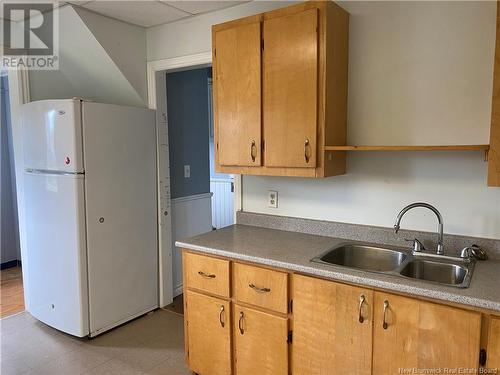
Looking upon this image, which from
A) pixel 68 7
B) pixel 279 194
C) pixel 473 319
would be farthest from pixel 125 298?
pixel 473 319

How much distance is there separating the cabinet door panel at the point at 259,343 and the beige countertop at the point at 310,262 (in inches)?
11.4

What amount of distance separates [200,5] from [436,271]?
2.13 metres

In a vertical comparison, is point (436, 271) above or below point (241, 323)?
above

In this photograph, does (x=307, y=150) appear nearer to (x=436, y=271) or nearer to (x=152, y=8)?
(x=436, y=271)

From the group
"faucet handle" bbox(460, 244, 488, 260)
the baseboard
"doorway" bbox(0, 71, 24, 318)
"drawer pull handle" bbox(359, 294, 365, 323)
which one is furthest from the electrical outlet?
the baseboard

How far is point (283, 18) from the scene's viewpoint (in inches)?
80.0

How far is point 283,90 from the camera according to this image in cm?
206

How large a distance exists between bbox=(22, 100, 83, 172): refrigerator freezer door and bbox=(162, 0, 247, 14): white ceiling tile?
919 mm

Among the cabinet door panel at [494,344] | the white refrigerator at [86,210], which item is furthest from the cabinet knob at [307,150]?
the white refrigerator at [86,210]

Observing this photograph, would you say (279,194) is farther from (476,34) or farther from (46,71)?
(46,71)

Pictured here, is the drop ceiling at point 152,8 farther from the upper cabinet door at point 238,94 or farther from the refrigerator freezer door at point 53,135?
the refrigerator freezer door at point 53,135

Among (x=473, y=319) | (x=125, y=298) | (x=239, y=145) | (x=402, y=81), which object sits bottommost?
(x=125, y=298)

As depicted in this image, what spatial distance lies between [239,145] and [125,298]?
1564 mm

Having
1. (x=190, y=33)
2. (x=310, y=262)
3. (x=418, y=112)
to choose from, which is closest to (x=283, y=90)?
(x=418, y=112)
